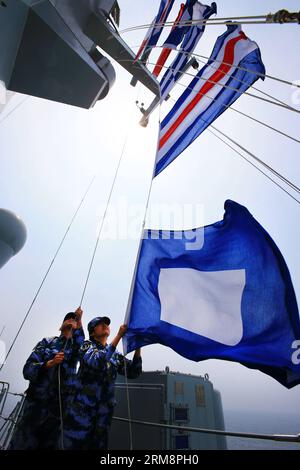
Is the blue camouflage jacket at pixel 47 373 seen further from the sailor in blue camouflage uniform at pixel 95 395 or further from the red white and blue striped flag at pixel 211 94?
the red white and blue striped flag at pixel 211 94

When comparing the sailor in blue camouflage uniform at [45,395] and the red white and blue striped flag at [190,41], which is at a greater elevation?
the red white and blue striped flag at [190,41]

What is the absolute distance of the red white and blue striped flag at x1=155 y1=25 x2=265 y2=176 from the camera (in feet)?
12.2

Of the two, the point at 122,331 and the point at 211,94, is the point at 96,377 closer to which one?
the point at 122,331

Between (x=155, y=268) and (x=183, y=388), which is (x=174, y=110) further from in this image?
(x=183, y=388)

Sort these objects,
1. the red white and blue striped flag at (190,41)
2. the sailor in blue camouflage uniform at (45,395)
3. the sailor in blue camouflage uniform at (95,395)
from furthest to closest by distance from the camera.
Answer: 1. the red white and blue striped flag at (190,41)
2. the sailor in blue camouflage uniform at (45,395)
3. the sailor in blue camouflage uniform at (95,395)

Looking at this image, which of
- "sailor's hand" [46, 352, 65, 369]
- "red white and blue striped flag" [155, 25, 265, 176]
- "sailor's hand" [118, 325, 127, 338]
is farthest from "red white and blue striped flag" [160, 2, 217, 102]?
"sailor's hand" [46, 352, 65, 369]

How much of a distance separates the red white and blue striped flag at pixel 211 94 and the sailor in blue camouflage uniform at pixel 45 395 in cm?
294

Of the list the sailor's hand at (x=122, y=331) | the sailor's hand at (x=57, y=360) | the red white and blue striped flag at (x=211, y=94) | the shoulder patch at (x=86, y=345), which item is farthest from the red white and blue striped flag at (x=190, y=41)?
the sailor's hand at (x=57, y=360)

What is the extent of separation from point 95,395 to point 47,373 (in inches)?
26.0

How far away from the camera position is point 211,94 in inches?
155

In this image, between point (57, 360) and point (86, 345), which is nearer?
point (57, 360)

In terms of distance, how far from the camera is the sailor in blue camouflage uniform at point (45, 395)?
263cm

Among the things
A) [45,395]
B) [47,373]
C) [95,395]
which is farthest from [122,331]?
[45,395]
